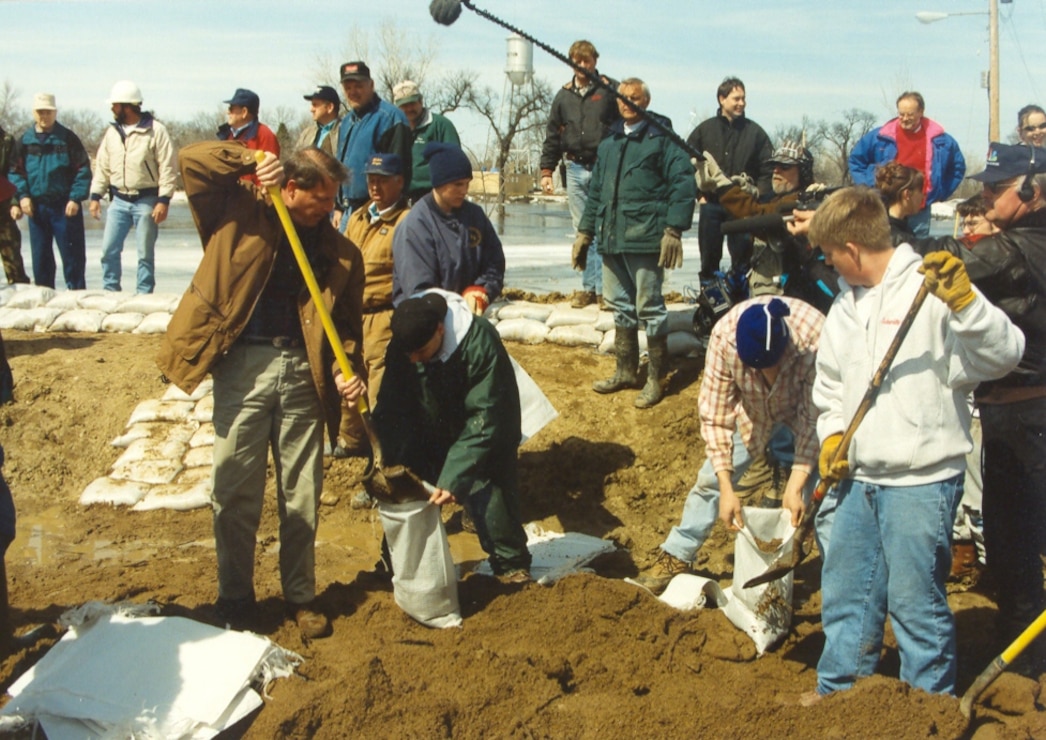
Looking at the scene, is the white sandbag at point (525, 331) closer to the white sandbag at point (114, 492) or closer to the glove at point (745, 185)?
the glove at point (745, 185)

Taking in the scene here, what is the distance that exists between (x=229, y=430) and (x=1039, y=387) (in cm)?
312

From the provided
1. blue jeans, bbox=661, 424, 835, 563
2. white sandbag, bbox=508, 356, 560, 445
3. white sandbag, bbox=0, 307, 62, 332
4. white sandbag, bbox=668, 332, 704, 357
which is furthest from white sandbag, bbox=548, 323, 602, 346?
white sandbag, bbox=0, 307, 62, 332

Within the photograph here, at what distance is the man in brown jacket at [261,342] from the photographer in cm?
393

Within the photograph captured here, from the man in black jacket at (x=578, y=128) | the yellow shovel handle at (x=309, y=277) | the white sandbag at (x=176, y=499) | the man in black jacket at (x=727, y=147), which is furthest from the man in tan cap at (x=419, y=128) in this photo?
the yellow shovel handle at (x=309, y=277)

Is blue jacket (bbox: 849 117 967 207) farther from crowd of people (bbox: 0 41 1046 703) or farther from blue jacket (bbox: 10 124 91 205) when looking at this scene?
blue jacket (bbox: 10 124 91 205)

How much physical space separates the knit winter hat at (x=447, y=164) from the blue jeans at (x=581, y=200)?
2590 mm

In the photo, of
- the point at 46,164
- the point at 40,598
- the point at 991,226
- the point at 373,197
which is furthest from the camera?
the point at 46,164

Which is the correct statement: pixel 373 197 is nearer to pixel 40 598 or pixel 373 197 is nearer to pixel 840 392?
pixel 40 598

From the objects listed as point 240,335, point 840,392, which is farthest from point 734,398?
point 240,335

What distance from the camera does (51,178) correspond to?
350 inches

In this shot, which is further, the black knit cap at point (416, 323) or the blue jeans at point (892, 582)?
the black knit cap at point (416, 323)

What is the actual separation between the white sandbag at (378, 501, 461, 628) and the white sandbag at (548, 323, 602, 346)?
143 inches

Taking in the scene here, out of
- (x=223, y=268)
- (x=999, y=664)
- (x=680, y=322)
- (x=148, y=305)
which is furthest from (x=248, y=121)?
(x=999, y=664)

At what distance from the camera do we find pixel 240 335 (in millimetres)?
4023
